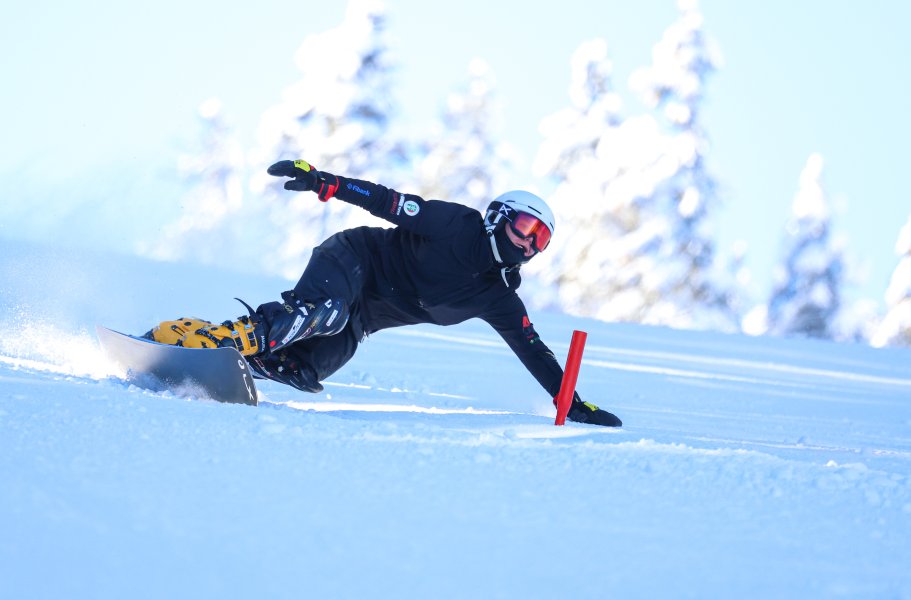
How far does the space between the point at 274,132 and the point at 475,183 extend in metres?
5.98

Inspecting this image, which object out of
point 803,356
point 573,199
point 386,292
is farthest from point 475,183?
point 386,292

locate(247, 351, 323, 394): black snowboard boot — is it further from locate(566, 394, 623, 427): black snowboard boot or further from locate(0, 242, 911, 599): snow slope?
locate(566, 394, 623, 427): black snowboard boot

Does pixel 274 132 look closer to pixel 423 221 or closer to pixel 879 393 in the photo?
pixel 879 393

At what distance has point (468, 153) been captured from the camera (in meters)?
29.5

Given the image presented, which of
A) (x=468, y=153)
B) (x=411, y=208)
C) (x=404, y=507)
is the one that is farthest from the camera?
(x=468, y=153)

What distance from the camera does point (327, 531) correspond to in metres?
2.18

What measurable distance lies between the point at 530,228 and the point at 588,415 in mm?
946

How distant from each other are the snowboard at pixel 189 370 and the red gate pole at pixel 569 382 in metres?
1.42

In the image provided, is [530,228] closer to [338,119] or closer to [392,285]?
[392,285]

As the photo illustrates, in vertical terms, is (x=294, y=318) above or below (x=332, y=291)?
below

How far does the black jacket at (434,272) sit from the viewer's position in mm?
4902

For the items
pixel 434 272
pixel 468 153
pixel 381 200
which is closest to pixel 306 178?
pixel 381 200

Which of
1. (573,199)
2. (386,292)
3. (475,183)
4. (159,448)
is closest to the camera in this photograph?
(159,448)

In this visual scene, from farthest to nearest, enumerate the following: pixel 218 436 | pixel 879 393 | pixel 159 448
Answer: pixel 879 393, pixel 218 436, pixel 159 448
